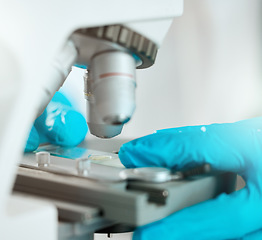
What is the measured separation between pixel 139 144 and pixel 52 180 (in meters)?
0.21

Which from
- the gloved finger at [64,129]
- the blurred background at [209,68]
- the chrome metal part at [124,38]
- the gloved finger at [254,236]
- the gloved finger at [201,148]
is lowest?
the gloved finger at [254,236]

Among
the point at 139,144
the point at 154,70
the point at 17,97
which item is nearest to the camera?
the point at 17,97

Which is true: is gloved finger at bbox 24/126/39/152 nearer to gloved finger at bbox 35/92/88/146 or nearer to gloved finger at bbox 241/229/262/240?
gloved finger at bbox 35/92/88/146

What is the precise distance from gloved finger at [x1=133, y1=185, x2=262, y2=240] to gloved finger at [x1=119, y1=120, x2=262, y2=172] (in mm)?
67

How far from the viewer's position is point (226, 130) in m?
0.84

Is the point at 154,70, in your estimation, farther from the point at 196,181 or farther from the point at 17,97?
the point at 17,97

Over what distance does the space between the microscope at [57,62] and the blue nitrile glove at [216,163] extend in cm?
9

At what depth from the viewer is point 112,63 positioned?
0.68 metres

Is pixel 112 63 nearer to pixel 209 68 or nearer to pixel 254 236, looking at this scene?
pixel 254 236

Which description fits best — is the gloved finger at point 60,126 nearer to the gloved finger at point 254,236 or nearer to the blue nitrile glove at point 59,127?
the blue nitrile glove at point 59,127

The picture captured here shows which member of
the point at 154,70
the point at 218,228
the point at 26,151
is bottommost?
the point at 218,228

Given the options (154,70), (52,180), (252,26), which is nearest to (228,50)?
(252,26)

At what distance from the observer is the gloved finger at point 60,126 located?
1.31m

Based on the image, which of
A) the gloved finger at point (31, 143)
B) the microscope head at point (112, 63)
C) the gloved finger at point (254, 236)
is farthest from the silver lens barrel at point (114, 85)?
the gloved finger at point (31, 143)
